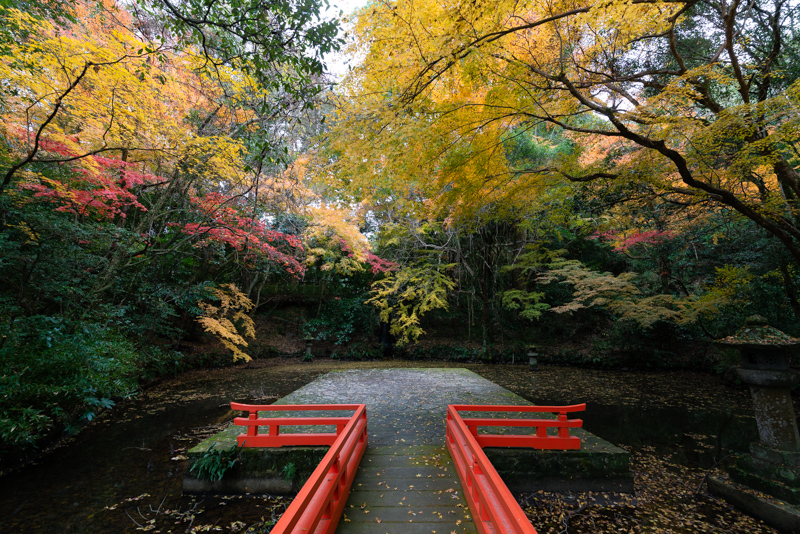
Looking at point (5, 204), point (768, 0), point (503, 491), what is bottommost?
point (503, 491)

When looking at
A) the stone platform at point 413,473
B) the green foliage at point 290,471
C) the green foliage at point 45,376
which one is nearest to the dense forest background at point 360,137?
the green foliage at point 45,376

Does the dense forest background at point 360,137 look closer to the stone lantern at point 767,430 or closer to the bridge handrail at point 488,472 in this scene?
the stone lantern at point 767,430

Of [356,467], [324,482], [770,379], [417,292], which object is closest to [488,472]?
[324,482]

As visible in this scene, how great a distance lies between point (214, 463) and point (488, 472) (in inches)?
127

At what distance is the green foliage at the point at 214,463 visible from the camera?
12.1ft

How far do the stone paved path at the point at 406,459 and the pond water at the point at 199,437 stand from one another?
3.88 feet

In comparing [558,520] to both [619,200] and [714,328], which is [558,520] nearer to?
[619,200]

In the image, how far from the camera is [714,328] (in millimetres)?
10125

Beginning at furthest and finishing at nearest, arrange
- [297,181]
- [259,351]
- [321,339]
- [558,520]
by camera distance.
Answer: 1. [321,339]
2. [259,351]
3. [297,181]
4. [558,520]

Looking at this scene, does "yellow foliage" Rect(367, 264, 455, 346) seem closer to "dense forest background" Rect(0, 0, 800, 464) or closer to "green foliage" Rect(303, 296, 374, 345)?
"green foliage" Rect(303, 296, 374, 345)

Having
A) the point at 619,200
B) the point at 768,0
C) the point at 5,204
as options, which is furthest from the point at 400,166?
the point at 768,0

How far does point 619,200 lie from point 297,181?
7767 mm

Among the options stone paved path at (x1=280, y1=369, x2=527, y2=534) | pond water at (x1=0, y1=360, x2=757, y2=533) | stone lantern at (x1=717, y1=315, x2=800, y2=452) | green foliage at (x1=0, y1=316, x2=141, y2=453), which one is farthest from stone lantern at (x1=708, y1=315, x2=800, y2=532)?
green foliage at (x1=0, y1=316, x2=141, y2=453)

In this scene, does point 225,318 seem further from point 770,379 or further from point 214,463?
point 770,379
